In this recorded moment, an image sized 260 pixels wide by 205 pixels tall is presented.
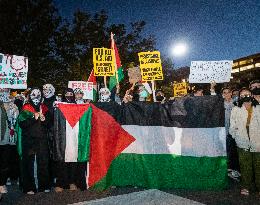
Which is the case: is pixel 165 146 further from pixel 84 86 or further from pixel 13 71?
pixel 84 86

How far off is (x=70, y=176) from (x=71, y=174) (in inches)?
1.7

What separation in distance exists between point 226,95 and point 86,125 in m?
3.38

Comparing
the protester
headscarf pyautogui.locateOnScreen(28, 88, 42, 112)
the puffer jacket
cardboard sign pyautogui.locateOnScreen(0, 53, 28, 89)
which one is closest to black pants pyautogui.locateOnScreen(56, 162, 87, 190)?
headscarf pyautogui.locateOnScreen(28, 88, 42, 112)

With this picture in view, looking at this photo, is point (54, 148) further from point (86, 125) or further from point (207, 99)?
point (207, 99)

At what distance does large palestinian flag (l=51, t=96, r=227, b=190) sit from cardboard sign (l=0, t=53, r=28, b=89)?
2.30 metres

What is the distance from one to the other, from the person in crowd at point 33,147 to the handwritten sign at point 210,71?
3414 mm

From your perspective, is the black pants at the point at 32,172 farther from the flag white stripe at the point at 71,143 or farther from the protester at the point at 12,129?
the protester at the point at 12,129

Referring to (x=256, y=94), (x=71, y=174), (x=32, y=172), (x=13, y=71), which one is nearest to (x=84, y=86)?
(x=13, y=71)

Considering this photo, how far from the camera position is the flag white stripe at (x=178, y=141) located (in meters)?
7.18

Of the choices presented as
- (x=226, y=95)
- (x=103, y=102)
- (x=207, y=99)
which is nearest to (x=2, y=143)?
(x=103, y=102)

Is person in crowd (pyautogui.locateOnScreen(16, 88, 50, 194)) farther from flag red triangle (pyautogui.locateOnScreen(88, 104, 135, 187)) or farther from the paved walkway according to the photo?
the paved walkway

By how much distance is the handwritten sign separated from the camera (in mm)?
8211

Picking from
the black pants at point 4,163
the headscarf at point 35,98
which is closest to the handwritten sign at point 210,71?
the headscarf at point 35,98

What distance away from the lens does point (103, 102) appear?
748 cm
